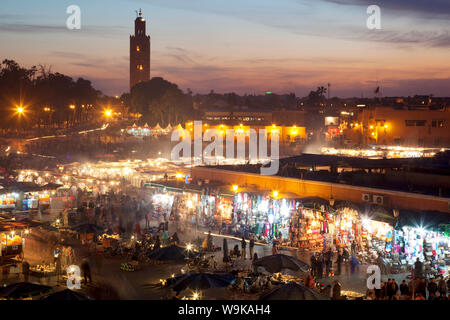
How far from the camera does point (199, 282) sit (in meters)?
13.0

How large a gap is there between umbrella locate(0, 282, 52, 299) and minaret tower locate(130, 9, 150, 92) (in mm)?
131837

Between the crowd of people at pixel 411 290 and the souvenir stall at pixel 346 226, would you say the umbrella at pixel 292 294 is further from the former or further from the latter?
the souvenir stall at pixel 346 226

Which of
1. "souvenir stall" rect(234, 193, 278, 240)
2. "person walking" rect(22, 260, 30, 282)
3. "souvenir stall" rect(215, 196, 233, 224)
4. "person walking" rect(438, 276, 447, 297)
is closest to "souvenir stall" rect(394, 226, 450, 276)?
"person walking" rect(438, 276, 447, 297)

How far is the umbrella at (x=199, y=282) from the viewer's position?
12953 millimetres

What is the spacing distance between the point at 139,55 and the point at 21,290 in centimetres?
13493

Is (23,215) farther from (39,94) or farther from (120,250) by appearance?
(39,94)

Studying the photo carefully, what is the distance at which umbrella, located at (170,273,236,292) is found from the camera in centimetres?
1295

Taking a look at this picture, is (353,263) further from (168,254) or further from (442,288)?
(168,254)

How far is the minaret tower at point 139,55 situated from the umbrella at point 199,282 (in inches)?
5181

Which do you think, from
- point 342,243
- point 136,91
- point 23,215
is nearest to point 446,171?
point 342,243

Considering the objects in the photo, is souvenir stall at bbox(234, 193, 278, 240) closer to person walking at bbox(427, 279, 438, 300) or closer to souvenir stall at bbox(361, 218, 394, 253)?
souvenir stall at bbox(361, 218, 394, 253)

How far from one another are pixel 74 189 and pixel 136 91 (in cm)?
6237

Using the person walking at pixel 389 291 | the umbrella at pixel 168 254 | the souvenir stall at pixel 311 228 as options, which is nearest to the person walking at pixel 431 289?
the person walking at pixel 389 291
